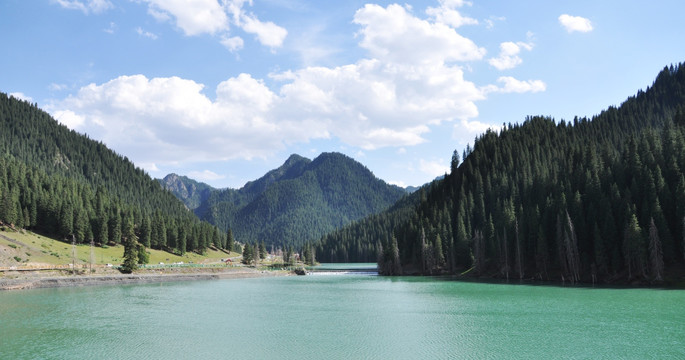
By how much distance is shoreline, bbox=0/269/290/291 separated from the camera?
100438 millimetres

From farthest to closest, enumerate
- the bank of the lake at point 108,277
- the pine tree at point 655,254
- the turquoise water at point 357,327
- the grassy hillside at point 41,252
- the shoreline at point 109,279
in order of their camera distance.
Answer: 1. the grassy hillside at point 41,252
2. the bank of the lake at point 108,277
3. the shoreline at point 109,279
4. the pine tree at point 655,254
5. the turquoise water at point 357,327

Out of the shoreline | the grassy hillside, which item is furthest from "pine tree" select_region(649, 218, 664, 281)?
the grassy hillside

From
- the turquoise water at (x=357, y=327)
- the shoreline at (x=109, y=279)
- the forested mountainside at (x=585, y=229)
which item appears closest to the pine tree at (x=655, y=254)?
the forested mountainside at (x=585, y=229)

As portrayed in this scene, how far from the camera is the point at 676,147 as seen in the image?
113 meters

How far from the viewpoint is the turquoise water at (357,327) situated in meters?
38.3

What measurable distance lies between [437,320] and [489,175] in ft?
512

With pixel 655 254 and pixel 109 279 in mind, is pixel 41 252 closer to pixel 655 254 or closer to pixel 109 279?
pixel 109 279

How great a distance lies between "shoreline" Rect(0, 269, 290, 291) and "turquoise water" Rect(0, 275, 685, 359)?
25.1 metres

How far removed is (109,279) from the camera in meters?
121

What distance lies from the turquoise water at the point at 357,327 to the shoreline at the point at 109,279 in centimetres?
2511

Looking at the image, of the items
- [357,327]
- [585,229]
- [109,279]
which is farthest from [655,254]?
[109,279]

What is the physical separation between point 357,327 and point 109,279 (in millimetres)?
97191

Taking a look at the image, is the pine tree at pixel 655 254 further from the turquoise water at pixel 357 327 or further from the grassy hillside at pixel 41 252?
the grassy hillside at pixel 41 252

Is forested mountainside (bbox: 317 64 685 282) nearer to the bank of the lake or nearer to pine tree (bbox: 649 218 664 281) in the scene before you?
pine tree (bbox: 649 218 664 281)
